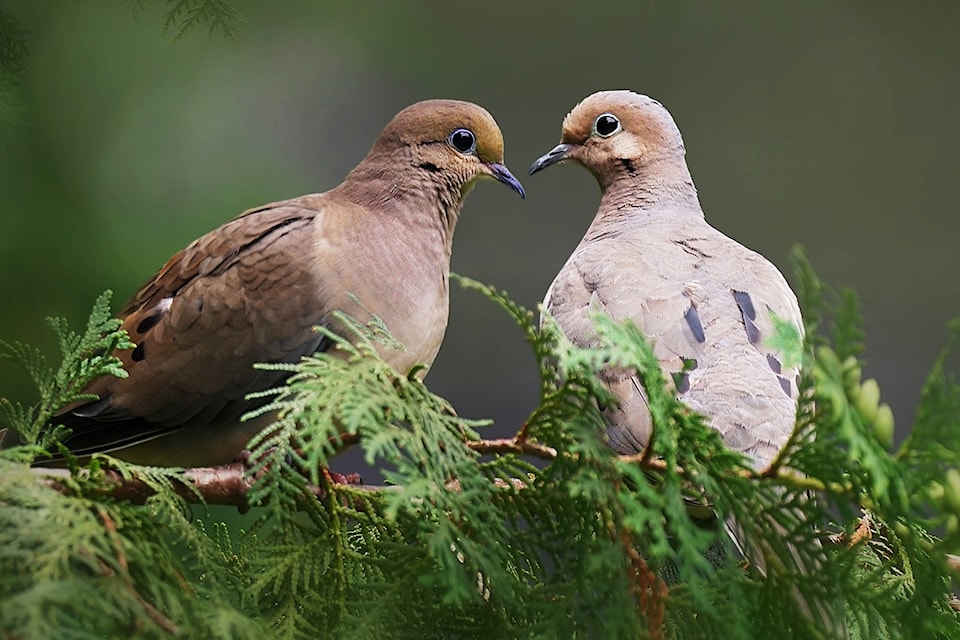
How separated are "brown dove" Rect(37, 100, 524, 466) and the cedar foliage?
277 millimetres

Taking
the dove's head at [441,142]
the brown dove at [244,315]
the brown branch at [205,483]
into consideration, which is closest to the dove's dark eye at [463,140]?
the dove's head at [441,142]

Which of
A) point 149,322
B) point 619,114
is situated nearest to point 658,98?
point 619,114

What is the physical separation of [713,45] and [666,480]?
2.51 m

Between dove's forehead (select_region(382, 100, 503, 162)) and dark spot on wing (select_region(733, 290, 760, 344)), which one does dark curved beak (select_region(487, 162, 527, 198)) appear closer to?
dove's forehead (select_region(382, 100, 503, 162))

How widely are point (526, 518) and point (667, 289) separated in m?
0.50

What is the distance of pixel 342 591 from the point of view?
0.69 m

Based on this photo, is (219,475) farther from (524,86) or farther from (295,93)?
(524,86)

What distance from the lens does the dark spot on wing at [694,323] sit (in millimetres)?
1022

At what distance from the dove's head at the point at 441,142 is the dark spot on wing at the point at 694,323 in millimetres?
286

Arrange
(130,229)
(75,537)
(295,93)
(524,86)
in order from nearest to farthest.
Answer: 1. (75,537)
2. (130,229)
3. (295,93)
4. (524,86)

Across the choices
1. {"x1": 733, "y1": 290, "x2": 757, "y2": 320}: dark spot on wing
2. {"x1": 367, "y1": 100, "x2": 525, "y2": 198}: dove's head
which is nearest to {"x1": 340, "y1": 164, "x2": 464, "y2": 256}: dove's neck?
{"x1": 367, "y1": 100, "x2": 525, "y2": 198}: dove's head

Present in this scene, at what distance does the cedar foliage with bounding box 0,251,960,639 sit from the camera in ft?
1.72

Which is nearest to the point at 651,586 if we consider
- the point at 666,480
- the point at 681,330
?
the point at 666,480

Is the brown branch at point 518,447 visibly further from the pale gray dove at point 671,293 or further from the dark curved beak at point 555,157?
the dark curved beak at point 555,157
